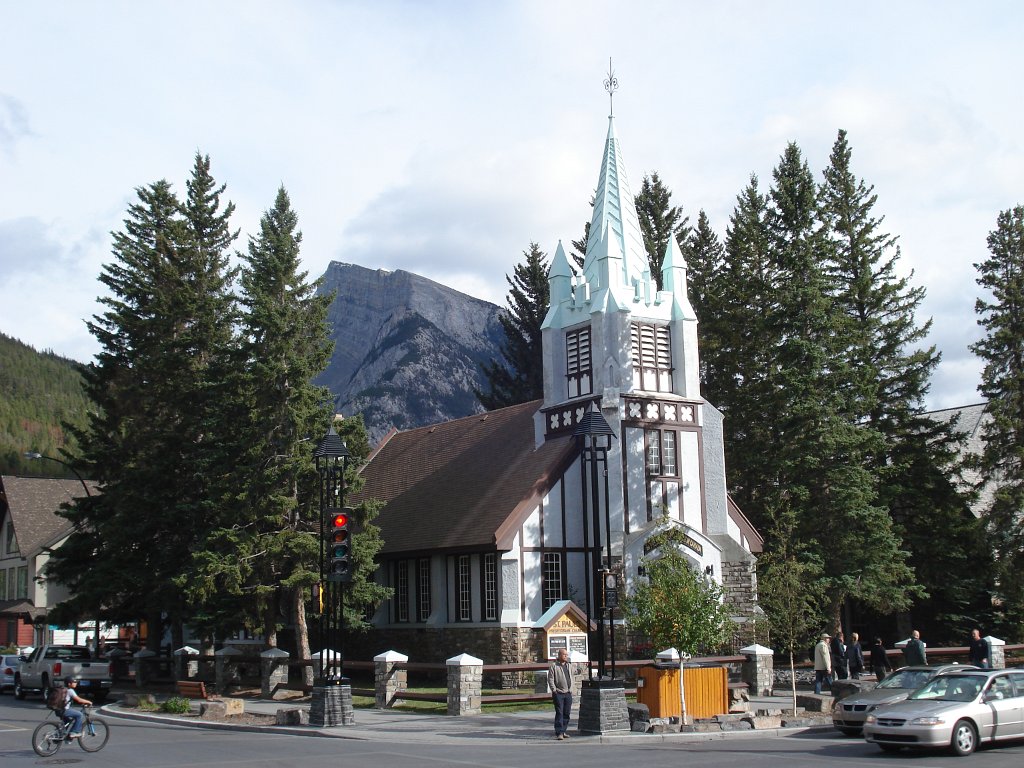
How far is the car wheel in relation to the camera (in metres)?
17.4

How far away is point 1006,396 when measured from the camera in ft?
134

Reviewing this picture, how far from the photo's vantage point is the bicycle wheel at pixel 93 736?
62.2 feet

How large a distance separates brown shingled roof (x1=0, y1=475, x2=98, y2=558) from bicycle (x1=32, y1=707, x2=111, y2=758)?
47.9 metres

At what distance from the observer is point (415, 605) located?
39.8m

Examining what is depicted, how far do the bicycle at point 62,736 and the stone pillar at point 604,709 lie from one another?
904 cm

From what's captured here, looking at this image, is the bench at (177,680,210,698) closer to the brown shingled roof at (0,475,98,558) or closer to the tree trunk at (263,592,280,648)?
the tree trunk at (263,592,280,648)

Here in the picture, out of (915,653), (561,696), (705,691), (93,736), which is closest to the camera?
(93,736)

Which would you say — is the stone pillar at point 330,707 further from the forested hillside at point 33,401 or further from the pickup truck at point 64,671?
the forested hillside at point 33,401

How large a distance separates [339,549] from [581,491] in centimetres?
1496

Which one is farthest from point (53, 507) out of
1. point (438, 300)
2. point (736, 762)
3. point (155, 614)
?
point (438, 300)

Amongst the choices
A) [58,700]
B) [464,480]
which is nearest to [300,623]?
[464,480]

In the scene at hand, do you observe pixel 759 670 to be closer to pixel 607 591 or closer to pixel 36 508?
pixel 607 591

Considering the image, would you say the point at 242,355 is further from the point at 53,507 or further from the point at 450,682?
the point at 53,507

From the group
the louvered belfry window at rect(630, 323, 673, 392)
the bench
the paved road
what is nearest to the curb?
the paved road
